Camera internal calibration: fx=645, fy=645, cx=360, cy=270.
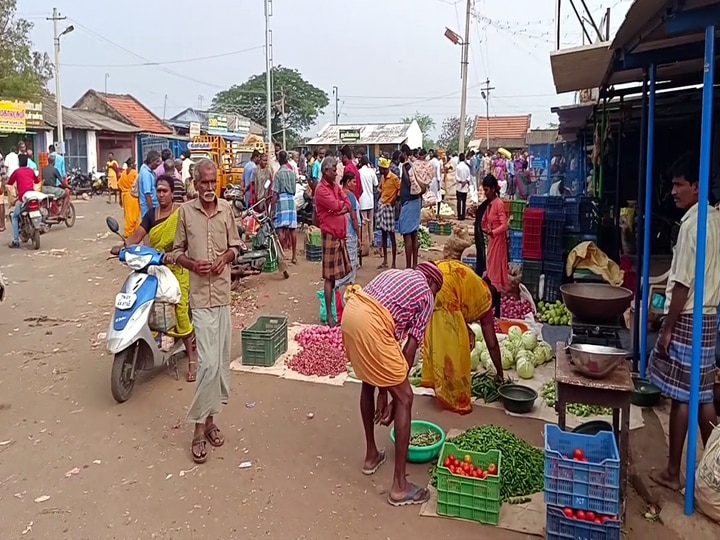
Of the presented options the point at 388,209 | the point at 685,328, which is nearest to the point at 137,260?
the point at 685,328

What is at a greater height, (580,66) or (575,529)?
(580,66)

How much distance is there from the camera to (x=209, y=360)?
4.53 m

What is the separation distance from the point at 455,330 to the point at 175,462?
233 cm

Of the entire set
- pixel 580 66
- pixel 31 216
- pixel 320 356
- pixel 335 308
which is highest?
pixel 580 66

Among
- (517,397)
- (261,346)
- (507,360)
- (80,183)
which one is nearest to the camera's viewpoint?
(517,397)

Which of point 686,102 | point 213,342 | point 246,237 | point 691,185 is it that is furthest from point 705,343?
point 246,237

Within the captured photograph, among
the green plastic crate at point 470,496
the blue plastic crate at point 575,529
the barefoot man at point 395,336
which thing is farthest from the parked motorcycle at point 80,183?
the blue plastic crate at point 575,529

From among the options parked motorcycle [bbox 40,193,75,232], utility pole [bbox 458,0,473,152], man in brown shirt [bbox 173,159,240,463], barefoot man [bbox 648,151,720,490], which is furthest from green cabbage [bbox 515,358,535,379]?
utility pole [bbox 458,0,473,152]

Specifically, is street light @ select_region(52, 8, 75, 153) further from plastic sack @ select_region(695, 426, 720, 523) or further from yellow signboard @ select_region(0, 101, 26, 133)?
plastic sack @ select_region(695, 426, 720, 523)

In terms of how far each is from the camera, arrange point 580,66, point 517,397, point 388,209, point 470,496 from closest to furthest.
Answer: point 470,496, point 517,397, point 580,66, point 388,209

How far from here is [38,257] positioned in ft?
41.5

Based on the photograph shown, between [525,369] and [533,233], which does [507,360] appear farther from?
[533,233]

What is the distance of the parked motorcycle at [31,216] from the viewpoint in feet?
43.2

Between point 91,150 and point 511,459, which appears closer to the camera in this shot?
point 511,459
